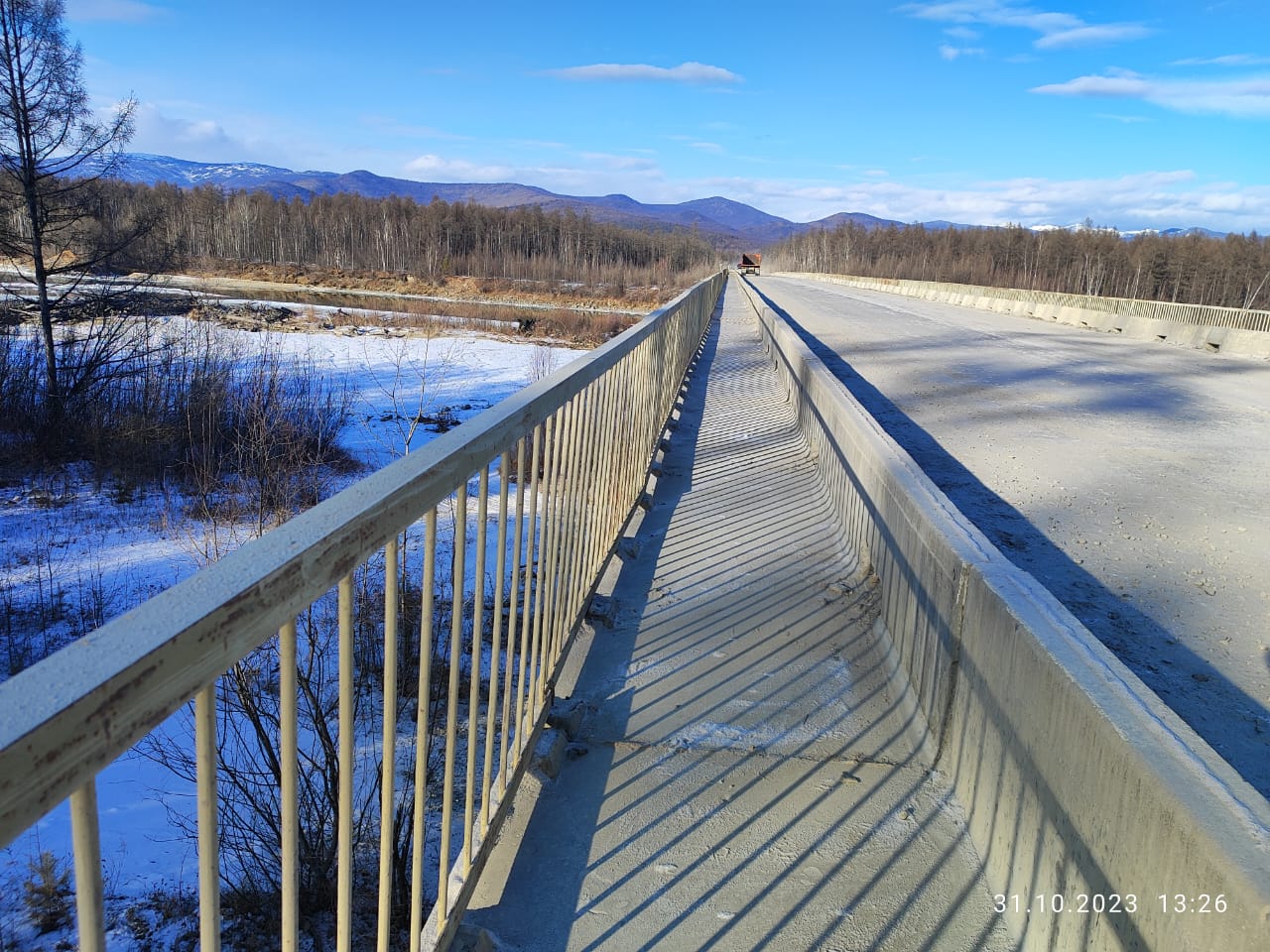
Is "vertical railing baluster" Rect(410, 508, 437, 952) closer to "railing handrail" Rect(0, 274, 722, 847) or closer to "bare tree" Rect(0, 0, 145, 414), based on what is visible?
"railing handrail" Rect(0, 274, 722, 847)

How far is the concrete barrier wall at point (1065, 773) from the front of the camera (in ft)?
5.43

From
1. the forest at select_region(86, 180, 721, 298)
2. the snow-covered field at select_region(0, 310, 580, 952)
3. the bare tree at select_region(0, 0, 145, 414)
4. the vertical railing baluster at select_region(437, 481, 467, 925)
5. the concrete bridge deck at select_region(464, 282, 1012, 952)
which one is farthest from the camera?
the forest at select_region(86, 180, 721, 298)

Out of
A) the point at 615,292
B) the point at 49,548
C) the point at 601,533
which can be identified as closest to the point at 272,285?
the point at 615,292

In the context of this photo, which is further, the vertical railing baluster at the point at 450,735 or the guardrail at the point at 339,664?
Result: the vertical railing baluster at the point at 450,735

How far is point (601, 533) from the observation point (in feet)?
15.9

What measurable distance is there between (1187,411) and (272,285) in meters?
76.2

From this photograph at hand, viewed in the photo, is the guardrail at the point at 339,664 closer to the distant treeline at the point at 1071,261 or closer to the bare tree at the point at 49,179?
the bare tree at the point at 49,179

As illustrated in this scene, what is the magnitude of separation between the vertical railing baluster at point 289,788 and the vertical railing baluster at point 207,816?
0.14m

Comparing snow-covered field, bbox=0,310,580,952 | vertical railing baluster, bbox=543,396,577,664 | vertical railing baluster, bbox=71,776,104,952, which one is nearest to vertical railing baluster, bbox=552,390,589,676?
vertical railing baluster, bbox=543,396,577,664

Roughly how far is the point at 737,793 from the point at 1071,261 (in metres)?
122

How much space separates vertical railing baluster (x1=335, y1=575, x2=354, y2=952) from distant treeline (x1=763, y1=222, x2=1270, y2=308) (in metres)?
65.5

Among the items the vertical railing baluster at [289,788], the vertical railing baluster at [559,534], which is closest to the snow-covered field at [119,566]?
the vertical railing baluster at [289,788]

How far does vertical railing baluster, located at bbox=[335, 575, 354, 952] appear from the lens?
1560 millimetres

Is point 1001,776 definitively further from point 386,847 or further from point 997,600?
point 386,847
